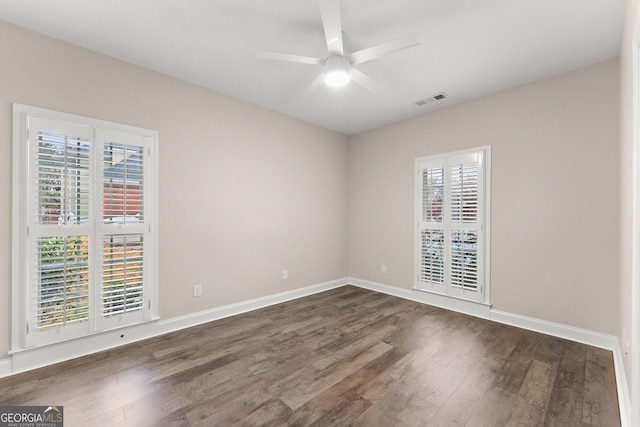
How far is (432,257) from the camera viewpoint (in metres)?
3.88

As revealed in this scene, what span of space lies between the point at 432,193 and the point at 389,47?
243 centimetres

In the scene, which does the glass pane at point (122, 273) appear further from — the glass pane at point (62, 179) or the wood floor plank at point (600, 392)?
the wood floor plank at point (600, 392)

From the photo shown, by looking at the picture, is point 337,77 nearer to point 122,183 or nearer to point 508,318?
point 122,183

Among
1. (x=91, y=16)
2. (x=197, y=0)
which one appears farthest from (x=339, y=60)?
(x=91, y=16)

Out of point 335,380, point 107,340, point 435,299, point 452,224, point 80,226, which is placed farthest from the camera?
point 435,299

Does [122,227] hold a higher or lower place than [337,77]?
lower

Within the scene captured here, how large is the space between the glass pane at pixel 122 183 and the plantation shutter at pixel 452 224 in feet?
11.5

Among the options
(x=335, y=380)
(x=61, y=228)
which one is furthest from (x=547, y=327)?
(x=61, y=228)

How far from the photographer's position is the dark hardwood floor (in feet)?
5.64

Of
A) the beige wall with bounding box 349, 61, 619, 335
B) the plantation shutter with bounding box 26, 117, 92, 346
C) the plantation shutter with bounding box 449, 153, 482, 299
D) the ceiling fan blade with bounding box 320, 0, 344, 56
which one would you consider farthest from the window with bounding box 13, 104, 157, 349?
the beige wall with bounding box 349, 61, 619, 335

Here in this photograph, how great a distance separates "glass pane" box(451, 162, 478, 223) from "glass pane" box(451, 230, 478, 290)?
0.21 m

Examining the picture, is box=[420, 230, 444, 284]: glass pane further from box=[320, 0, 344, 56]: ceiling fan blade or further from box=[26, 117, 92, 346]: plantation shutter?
box=[26, 117, 92, 346]: plantation shutter

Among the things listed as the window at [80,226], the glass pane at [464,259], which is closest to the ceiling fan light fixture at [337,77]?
the window at [80,226]

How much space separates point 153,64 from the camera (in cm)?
272
